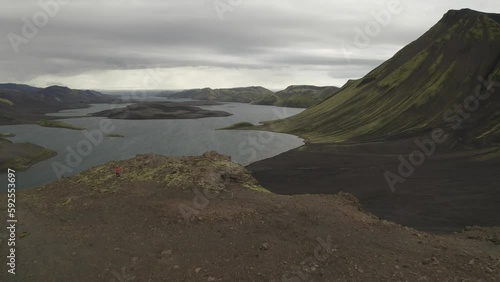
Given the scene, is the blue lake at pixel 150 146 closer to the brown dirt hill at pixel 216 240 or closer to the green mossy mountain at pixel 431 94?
the green mossy mountain at pixel 431 94

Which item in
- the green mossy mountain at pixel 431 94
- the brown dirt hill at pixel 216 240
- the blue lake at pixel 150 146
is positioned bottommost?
the blue lake at pixel 150 146

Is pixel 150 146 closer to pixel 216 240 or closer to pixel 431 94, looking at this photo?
pixel 431 94

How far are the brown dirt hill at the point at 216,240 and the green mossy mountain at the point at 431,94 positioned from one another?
212 ft

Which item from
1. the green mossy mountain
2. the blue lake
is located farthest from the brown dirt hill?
the green mossy mountain

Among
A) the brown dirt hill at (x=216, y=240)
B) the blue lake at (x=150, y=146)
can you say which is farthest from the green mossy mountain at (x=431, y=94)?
the brown dirt hill at (x=216, y=240)

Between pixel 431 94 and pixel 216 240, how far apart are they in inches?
4176

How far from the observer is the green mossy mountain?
89.6 m

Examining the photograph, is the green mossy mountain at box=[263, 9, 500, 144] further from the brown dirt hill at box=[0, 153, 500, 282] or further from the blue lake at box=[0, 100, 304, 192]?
the brown dirt hill at box=[0, 153, 500, 282]

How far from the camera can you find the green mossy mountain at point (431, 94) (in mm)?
89575

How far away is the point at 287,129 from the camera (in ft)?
488

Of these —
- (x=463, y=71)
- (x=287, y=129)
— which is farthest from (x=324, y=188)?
(x=287, y=129)

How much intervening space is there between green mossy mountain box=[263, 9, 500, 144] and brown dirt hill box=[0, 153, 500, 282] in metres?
64.5

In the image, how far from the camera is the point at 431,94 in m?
108

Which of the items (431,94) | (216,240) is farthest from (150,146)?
(216,240)
